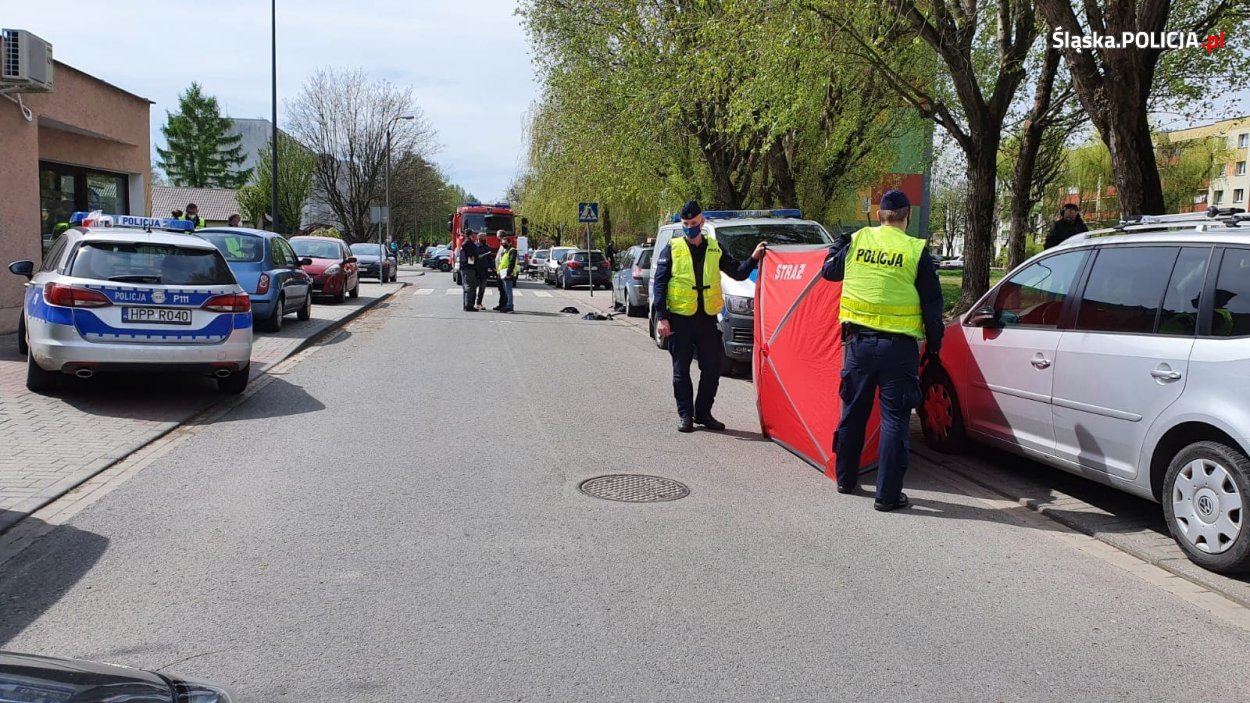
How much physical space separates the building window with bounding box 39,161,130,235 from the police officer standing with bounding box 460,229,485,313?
7046 mm

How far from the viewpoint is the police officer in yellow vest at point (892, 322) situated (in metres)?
5.66

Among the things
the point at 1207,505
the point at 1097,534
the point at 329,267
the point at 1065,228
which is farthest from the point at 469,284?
the point at 1207,505

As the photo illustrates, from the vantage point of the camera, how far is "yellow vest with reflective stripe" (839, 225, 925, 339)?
566 centimetres

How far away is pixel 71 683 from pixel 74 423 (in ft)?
22.5

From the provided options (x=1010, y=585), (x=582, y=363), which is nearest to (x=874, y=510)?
(x=1010, y=585)

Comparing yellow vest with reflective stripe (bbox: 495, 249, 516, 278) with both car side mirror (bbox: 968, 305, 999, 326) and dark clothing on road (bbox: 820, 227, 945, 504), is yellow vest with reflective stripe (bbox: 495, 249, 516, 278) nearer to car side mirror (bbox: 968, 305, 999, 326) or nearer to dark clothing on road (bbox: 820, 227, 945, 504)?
car side mirror (bbox: 968, 305, 999, 326)

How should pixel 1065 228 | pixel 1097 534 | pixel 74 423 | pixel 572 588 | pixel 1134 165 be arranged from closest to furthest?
pixel 572 588, pixel 1097 534, pixel 74 423, pixel 1134 165, pixel 1065 228

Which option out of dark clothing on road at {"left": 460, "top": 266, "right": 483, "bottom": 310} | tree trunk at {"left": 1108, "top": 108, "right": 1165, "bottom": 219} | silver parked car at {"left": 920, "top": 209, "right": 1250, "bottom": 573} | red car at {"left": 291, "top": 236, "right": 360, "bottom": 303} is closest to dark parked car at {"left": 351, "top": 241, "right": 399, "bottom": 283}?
red car at {"left": 291, "top": 236, "right": 360, "bottom": 303}

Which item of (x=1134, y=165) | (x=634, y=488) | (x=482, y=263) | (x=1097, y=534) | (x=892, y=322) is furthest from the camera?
(x=482, y=263)

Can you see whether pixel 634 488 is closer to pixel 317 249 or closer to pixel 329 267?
pixel 329 267

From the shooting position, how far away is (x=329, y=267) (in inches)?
830

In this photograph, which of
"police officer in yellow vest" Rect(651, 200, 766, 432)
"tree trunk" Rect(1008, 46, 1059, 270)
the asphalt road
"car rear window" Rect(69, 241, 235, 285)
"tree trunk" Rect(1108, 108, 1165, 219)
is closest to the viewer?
the asphalt road

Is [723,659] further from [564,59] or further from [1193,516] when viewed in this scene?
[564,59]

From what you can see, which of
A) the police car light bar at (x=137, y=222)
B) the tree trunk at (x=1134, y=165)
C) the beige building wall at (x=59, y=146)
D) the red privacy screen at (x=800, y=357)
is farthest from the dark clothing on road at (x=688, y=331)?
the beige building wall at (x=59, y=146)
